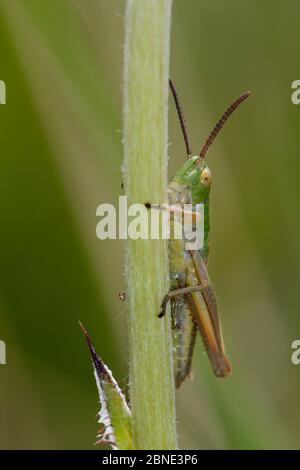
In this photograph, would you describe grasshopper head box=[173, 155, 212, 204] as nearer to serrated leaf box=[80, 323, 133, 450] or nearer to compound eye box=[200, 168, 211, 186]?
compound eye box=[200, 168, 211, 186]

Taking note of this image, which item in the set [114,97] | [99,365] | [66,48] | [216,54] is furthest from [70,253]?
[99,365]

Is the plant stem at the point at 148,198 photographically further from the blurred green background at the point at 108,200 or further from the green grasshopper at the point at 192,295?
the blurred green background at the point at 108,200

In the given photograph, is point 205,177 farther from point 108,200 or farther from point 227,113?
point 108,200

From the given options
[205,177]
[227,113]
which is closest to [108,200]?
[205,177]

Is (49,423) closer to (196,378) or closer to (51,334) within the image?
(51,334)

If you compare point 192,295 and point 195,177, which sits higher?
point 195,177

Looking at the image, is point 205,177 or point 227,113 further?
point 205,177

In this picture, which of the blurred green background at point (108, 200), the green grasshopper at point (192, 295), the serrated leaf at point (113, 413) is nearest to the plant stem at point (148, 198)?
the serrated leaf at point (113, 413)
